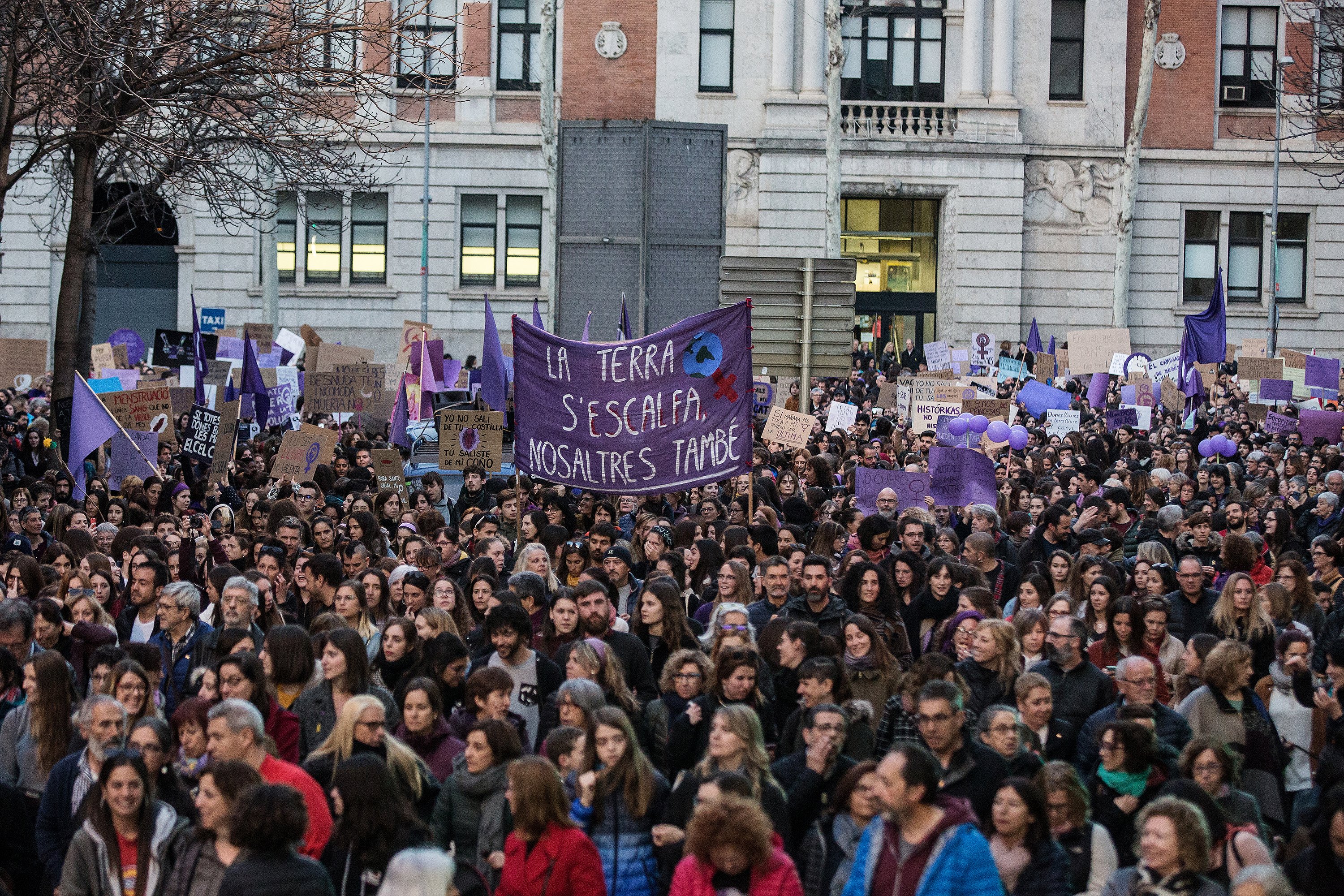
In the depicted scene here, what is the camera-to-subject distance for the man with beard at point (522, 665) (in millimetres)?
8234

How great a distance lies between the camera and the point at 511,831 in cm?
621

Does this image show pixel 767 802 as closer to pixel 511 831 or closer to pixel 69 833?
pixel 511 831

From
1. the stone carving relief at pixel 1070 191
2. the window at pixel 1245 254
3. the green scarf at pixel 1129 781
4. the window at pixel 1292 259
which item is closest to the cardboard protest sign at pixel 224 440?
the green scarf at pixel 1129 781

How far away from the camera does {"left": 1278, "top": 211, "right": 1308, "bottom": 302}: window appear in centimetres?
4119

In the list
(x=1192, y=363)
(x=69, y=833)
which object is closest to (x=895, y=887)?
(x=69, y=833)

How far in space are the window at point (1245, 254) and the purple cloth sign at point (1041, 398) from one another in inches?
766

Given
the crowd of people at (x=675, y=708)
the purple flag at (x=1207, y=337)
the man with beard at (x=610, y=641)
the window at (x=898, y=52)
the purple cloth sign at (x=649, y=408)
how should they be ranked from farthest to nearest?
the window at (x=898, y=52)
the purple flag at (x=1207, y=337)
the purple cloth sign at (x=649, y=408)
the man with beard at (x=610, y=641)
the crowd of people at (x=675, y=708)

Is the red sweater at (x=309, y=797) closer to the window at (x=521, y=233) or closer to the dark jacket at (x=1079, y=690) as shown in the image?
the dark jacket at (x=1079, y=690)

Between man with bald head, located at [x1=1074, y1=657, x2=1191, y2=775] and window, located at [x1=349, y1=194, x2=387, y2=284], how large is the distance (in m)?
34.3

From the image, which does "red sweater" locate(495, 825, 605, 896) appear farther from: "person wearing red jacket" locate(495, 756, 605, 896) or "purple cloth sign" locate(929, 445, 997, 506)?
"purple cloth sign" locate(929, 445, 997, 506)

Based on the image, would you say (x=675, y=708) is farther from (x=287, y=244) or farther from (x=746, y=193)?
(x=287, y=244)

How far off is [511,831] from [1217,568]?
24.3 feet

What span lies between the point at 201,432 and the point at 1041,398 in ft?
38.9

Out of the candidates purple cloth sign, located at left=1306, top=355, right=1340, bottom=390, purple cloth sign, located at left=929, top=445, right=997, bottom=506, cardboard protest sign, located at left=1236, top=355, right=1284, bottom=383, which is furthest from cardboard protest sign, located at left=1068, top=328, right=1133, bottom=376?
purple cloth sign, located at left=929, top=445, right=997, bottom=506
